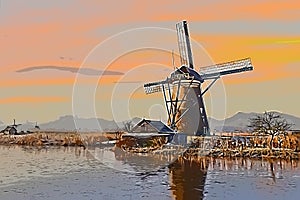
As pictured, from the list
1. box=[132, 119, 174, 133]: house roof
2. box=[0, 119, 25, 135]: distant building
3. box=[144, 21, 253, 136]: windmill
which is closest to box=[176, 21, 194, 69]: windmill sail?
box=[144, 21, 253, 136]: windmill

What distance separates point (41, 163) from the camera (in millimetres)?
22922

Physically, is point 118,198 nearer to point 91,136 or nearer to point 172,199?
point 172,199

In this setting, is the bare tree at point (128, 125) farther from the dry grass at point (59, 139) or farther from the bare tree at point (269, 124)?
the bare tree at point (269, 124)

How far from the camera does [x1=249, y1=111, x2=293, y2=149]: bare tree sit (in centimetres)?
2927

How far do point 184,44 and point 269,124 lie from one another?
823 cm

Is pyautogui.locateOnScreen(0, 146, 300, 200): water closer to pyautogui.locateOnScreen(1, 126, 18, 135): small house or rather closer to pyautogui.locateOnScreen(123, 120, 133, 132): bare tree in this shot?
pyautogui.locateOnScreen(123, 120, 133, 132): bare tree

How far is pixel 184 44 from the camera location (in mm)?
27438

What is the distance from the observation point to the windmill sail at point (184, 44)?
2702 centimetres

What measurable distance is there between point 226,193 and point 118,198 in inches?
117

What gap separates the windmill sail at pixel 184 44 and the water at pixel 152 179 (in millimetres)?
6568

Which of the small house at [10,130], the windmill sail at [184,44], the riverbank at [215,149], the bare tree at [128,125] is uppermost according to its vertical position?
the windmill sail at [184,44]

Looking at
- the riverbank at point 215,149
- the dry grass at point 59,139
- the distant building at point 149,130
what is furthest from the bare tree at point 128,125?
the dry grass at point 59,139

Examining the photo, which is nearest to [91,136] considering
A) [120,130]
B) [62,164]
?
[120,130]

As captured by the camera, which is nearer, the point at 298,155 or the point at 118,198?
the point at 118,198
